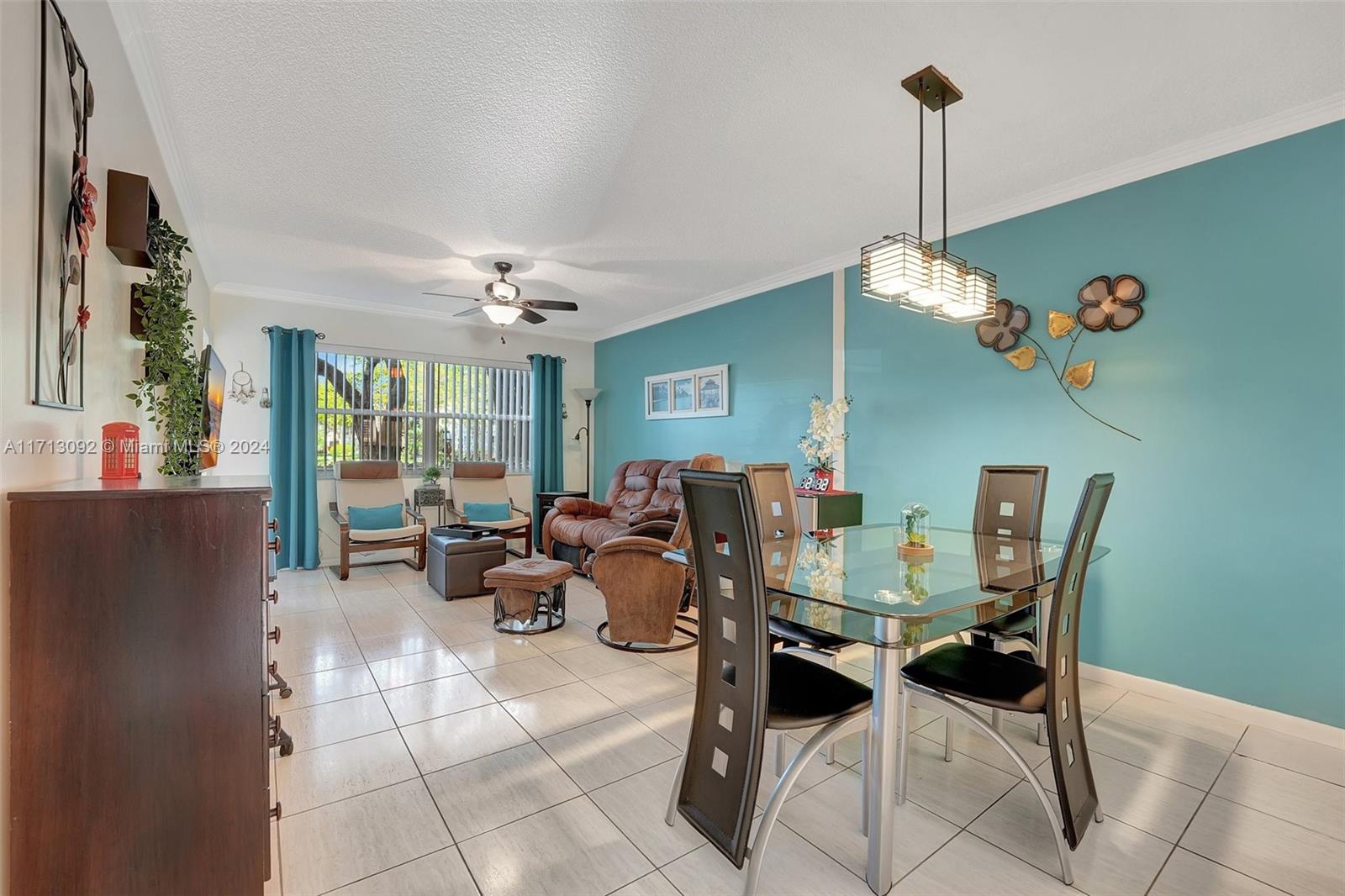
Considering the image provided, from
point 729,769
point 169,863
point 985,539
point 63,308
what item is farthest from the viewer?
point 985,539

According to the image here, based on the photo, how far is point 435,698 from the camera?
2.75m

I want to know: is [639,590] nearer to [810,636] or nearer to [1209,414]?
[810,636]

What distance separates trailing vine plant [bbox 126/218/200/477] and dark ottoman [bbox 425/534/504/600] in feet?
7.63

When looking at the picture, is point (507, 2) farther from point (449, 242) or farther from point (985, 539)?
point (985, 539)

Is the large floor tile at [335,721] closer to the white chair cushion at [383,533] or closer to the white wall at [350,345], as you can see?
the white chair cushion at [383,533]

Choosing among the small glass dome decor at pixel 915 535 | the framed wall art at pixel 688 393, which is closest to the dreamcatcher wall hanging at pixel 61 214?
the small glass dome decor at pixel 915 535

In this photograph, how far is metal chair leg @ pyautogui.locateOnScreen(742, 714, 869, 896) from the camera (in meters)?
1.52

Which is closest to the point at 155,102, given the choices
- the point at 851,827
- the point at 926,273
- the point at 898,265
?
the point at 898,265

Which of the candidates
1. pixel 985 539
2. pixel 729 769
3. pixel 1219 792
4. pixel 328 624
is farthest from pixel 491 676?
pixel 1219 792

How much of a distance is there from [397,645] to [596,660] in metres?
1.23

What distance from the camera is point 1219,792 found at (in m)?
2.05

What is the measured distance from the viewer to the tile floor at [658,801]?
5.39 feet

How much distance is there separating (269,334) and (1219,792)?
274 inches

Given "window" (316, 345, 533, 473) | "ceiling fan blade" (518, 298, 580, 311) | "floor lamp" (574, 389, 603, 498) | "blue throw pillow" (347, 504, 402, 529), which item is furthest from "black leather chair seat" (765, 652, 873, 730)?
"floor lamp" (574, 389, 603, 498)
